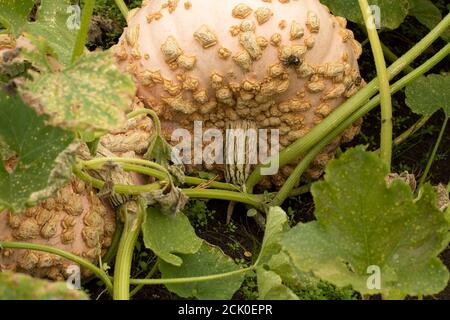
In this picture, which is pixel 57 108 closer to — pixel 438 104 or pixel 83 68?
pixel 83 68

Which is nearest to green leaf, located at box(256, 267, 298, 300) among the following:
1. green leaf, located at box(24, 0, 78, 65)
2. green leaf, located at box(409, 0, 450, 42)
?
green leaf, located at box(24, 0, 78, 65)

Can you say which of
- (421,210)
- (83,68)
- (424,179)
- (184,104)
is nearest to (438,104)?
(424,179)

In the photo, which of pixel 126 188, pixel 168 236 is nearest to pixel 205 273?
pixel 168 236

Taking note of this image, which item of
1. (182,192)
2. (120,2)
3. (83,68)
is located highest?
(120,2)

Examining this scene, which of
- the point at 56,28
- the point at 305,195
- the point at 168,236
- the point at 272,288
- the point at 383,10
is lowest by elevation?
the point at 272,288

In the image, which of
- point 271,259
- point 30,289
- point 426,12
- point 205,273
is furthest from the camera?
point 426,12

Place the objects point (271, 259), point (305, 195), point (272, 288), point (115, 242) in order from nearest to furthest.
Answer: point (272, 288) < point (271, 259) < point (115, 242) < point (305, 195)

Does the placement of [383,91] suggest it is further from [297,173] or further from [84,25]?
[84,25]
